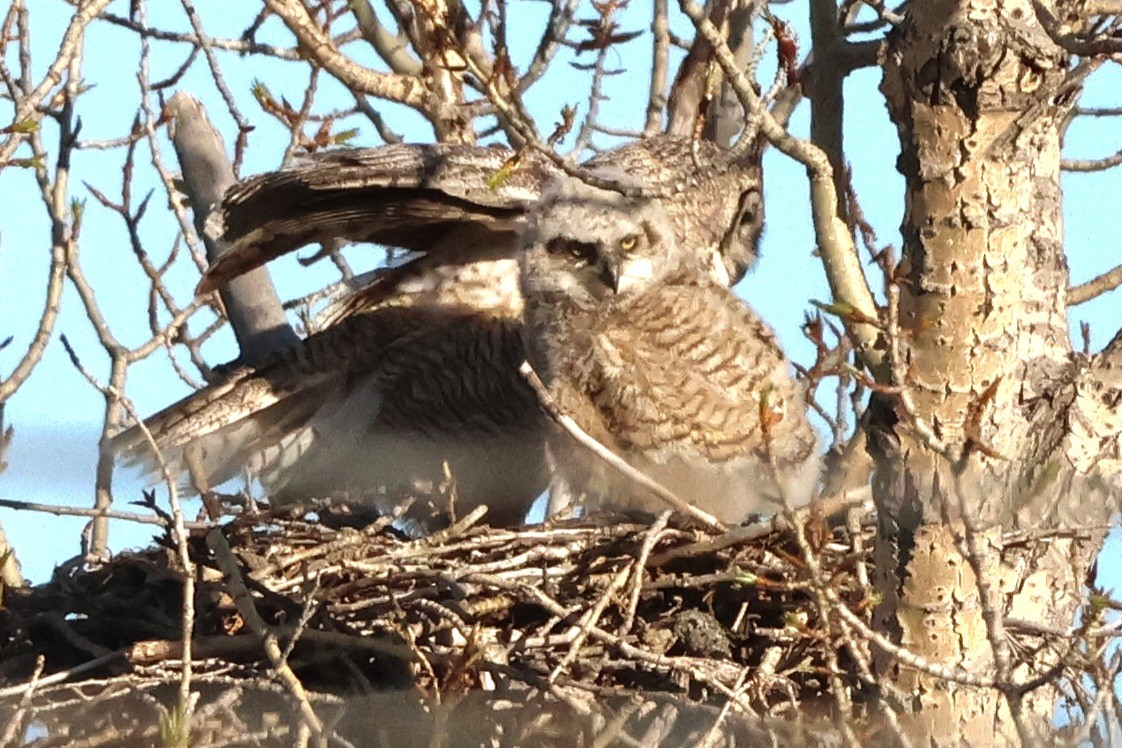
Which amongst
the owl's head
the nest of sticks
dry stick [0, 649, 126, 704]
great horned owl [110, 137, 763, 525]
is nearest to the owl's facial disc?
the owl's head

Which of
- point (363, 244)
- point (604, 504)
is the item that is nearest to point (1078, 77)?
point (604, 504)

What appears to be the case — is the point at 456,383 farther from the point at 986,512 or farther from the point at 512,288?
the point at 986,512

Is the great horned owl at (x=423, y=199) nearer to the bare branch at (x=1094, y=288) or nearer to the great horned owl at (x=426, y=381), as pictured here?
the great horned owl at (x=426, y=381)

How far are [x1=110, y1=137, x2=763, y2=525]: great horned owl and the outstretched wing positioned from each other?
0.03 meters

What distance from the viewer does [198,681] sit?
9.39ft

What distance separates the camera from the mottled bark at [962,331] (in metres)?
2.19

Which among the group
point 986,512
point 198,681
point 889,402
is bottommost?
A: point 198,681

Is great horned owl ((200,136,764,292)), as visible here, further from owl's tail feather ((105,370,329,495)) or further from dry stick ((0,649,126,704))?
dry stick ((0,649,126,704))

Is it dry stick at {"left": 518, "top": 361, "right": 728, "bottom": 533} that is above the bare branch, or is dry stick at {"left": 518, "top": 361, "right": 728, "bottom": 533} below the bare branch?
below

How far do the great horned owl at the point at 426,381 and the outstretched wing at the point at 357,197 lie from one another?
0.03 m

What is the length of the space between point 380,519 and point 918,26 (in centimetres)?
186

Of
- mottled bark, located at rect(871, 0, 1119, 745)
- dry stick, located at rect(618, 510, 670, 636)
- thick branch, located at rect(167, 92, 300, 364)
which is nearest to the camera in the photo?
mottled bark, located at rect(871, 0, 1119, 745)

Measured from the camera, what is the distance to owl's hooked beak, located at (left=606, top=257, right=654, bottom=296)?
11.2 feet

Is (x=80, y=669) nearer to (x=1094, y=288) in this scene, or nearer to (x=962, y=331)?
(x=962, y=331)
